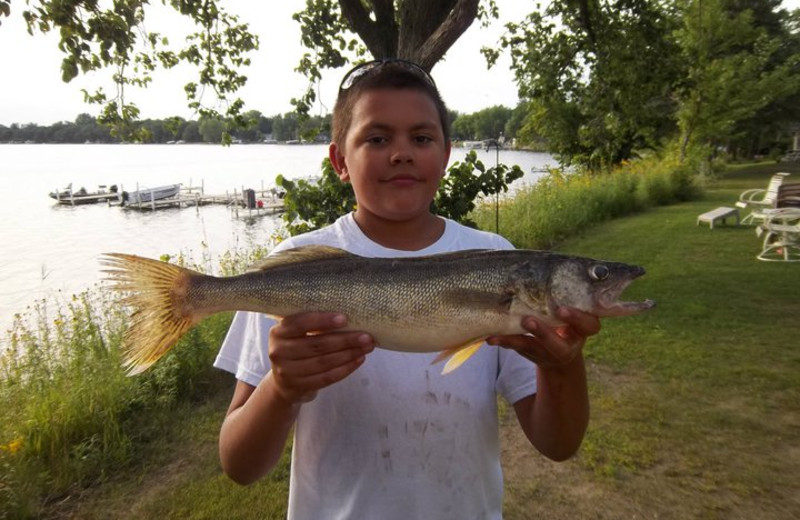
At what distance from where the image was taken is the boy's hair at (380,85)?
234 centimetres

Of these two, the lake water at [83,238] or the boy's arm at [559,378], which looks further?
the lake water at [83,238]

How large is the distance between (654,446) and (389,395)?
13.6 ft

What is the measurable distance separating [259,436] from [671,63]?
1124 cm

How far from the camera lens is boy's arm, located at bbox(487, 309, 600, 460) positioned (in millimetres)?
1961

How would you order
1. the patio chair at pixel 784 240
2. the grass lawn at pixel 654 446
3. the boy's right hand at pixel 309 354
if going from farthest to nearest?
1. the patio chair at pixel 784 240
2. the grass lawn at pixel 654 446
3. the boy's right hand at pixel 309 354

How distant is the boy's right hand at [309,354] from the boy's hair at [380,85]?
3.36ft

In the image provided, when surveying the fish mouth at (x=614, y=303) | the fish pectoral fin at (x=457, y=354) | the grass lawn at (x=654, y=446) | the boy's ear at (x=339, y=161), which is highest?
the boy's ear at (x=339, y=161)

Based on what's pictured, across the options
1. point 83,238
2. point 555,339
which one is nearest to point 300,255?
point 555,339

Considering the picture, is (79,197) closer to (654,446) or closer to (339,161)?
(654,446)

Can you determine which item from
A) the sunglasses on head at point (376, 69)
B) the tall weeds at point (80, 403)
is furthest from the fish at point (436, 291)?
the tall weeds at point (80, 403)

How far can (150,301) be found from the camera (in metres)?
2.31

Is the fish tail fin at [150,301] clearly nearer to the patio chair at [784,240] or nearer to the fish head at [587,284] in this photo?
the fish head at [587,284]

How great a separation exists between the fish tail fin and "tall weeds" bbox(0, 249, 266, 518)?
3134 millimetres

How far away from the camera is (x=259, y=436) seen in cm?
205
